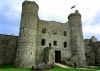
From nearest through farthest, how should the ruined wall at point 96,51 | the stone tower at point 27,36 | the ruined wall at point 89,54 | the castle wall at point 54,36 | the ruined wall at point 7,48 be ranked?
1. the stone tower at point 27,36
2. the ruined wall at point 7,48
3. the castle wall at point 54,36
4. the ruined wall at point 96,51
5. the ruined wall at point 89,54

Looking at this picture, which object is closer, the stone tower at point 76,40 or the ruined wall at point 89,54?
the stone tower at point 76,40

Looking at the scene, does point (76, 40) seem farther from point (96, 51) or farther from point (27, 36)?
point (27, 36)

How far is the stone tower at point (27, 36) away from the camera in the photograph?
33500 millimetres

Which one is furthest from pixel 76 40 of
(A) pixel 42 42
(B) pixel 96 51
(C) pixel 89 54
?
(B) pixel 96 51

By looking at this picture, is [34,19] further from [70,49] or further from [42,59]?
[70,49]

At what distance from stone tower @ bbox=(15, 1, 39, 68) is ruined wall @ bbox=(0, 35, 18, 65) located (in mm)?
5780

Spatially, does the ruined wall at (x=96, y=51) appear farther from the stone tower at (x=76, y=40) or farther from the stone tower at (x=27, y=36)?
the stone tower at (x=27, y=36)

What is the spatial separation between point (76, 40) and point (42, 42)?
378 inches

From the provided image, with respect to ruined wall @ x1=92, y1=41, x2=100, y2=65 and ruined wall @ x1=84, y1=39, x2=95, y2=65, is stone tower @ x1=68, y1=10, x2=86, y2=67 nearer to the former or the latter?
ruined wall @ x1=84, y1=39, x2=95, y2=65

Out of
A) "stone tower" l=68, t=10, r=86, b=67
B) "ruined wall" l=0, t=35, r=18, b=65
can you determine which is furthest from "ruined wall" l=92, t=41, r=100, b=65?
"ruined wall" l=0, t=35, r=18, b=65

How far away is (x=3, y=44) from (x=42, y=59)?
1145 centimetres

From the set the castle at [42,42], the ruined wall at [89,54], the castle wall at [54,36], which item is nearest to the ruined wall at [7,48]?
the castle at [42,42]

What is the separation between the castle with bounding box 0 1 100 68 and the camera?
34.4 m

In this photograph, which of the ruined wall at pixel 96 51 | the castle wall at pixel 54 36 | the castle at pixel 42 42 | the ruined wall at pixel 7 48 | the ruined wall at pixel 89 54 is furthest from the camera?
the ruined wall at pixel 89 54
